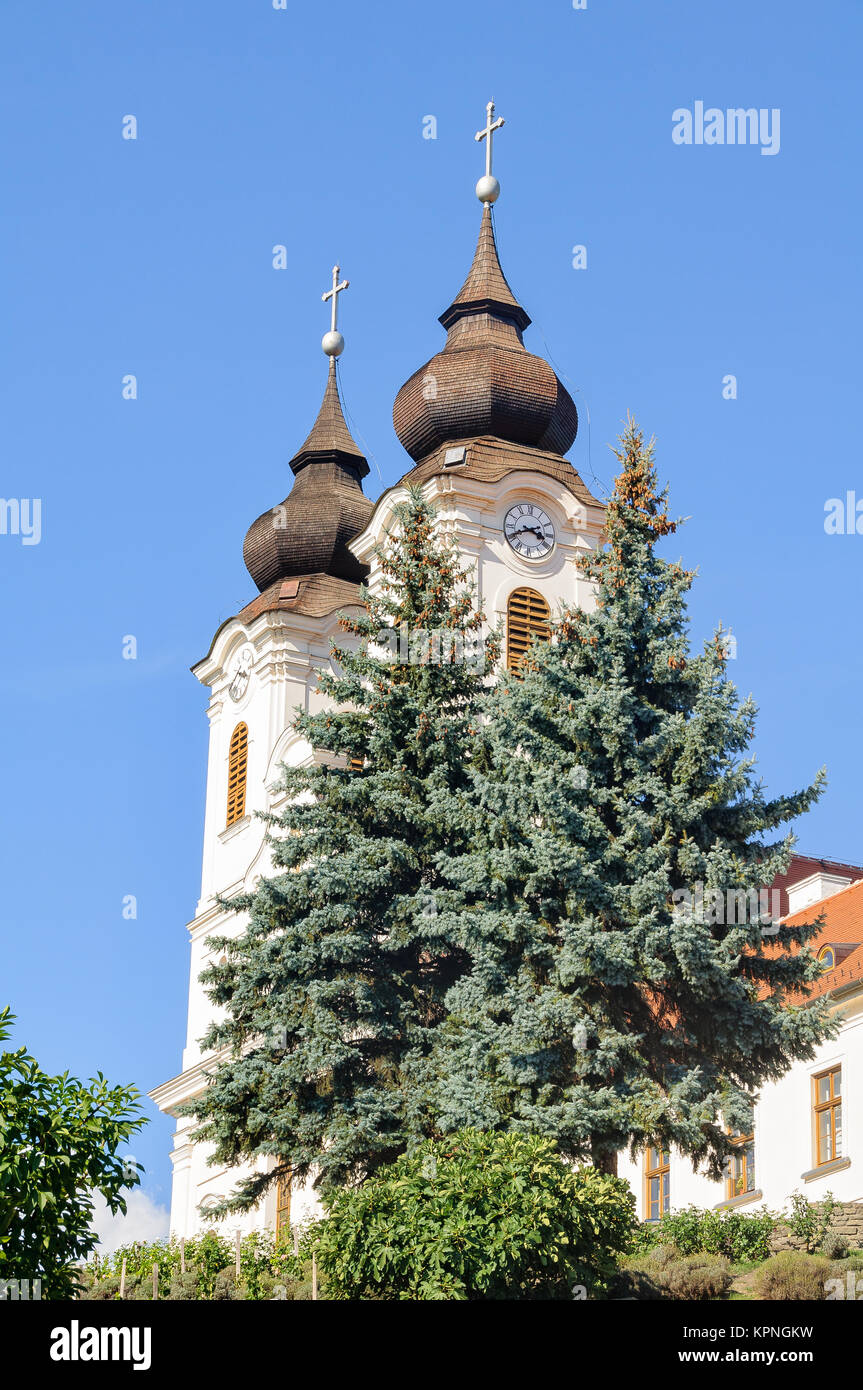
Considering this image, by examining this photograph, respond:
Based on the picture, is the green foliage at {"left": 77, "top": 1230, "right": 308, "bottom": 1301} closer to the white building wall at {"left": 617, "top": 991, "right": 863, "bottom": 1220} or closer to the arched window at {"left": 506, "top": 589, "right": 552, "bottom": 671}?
the white building wall at {"left": 617, "top": 991, "right": 863, "bottom": 1220}

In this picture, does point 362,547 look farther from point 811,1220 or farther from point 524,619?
point 811,1220

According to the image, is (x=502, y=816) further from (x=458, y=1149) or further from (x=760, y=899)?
(x=458, y=1149)

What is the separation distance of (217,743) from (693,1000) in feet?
88.2

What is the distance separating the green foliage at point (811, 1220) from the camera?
26844mm

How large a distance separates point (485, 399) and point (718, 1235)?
77.8 ft

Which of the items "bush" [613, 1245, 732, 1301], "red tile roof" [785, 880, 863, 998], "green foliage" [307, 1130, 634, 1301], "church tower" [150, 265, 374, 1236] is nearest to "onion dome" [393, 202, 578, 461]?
"church tower" [150, 265, 374, 1236]

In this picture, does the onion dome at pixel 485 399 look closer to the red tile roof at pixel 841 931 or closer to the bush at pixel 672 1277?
the red tile roof at pixel 841 931

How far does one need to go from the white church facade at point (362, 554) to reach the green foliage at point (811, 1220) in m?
7.06

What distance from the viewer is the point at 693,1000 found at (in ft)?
82.3

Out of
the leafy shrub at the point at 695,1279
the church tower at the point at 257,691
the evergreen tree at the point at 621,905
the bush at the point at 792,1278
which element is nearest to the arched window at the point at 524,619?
the church tower at the point at 257,691

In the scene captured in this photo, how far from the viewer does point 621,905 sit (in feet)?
81.3

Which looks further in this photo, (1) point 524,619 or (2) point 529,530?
(2) point 529,530

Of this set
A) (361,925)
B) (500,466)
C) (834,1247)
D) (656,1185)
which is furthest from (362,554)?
(834,1247)
